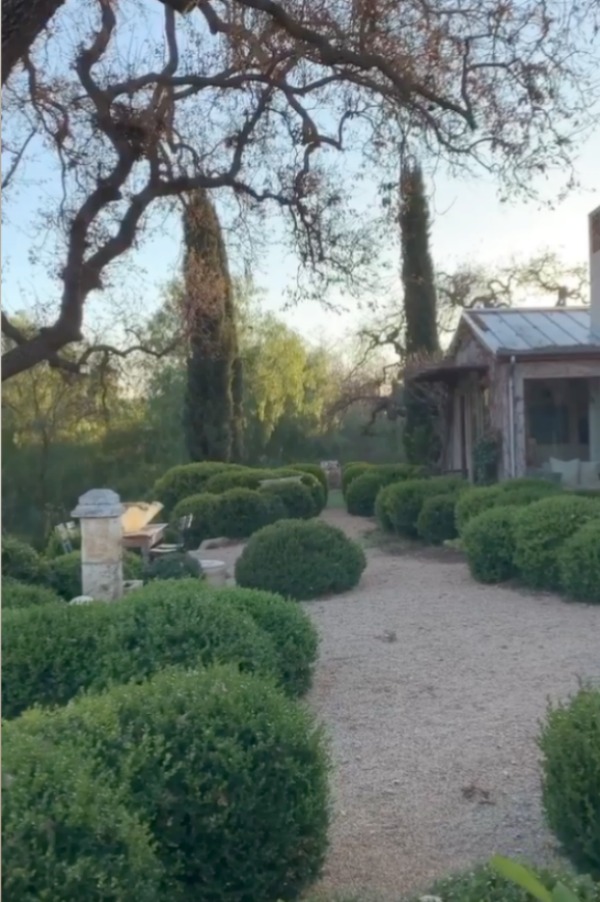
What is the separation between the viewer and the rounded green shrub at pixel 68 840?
10.9ft

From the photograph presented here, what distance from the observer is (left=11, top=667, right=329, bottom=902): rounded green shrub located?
13.1ft

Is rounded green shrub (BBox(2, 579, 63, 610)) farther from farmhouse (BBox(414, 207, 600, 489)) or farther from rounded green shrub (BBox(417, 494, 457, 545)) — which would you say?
farmhouse (BBox(414, 207, 600, 489))

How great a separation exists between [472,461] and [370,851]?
55.1ft

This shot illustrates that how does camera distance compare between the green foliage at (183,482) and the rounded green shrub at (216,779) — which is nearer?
the rounded green shrub at (216,779)

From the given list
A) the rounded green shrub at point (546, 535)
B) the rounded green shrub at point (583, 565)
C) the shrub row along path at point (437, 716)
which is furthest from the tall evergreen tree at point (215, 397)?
the shrub row along path at point (437, 716)

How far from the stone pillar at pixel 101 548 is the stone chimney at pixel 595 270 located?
42.0 ft

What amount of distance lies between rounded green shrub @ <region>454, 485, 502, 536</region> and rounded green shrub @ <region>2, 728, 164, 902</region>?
36.1ft

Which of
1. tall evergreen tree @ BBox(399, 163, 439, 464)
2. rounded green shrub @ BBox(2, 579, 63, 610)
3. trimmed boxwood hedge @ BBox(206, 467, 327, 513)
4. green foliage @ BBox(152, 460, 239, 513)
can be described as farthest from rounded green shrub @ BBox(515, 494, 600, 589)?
tall evergreen tree @ BBox(399, 163, 439, 464)

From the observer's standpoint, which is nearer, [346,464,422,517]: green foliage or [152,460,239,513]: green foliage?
[152,460,239,513]: green foliage

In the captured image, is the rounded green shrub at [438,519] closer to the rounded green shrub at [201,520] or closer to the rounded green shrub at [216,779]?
the rounded green shrub at [201,520]

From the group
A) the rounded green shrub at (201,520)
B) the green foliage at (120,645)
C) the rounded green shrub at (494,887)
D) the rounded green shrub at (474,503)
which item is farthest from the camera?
the rounded green shrub at (201,520)

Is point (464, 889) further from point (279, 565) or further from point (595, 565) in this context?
point (279, 565)

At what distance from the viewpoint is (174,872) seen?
12.9 ft

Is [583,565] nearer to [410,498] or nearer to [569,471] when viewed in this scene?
[410,498]
